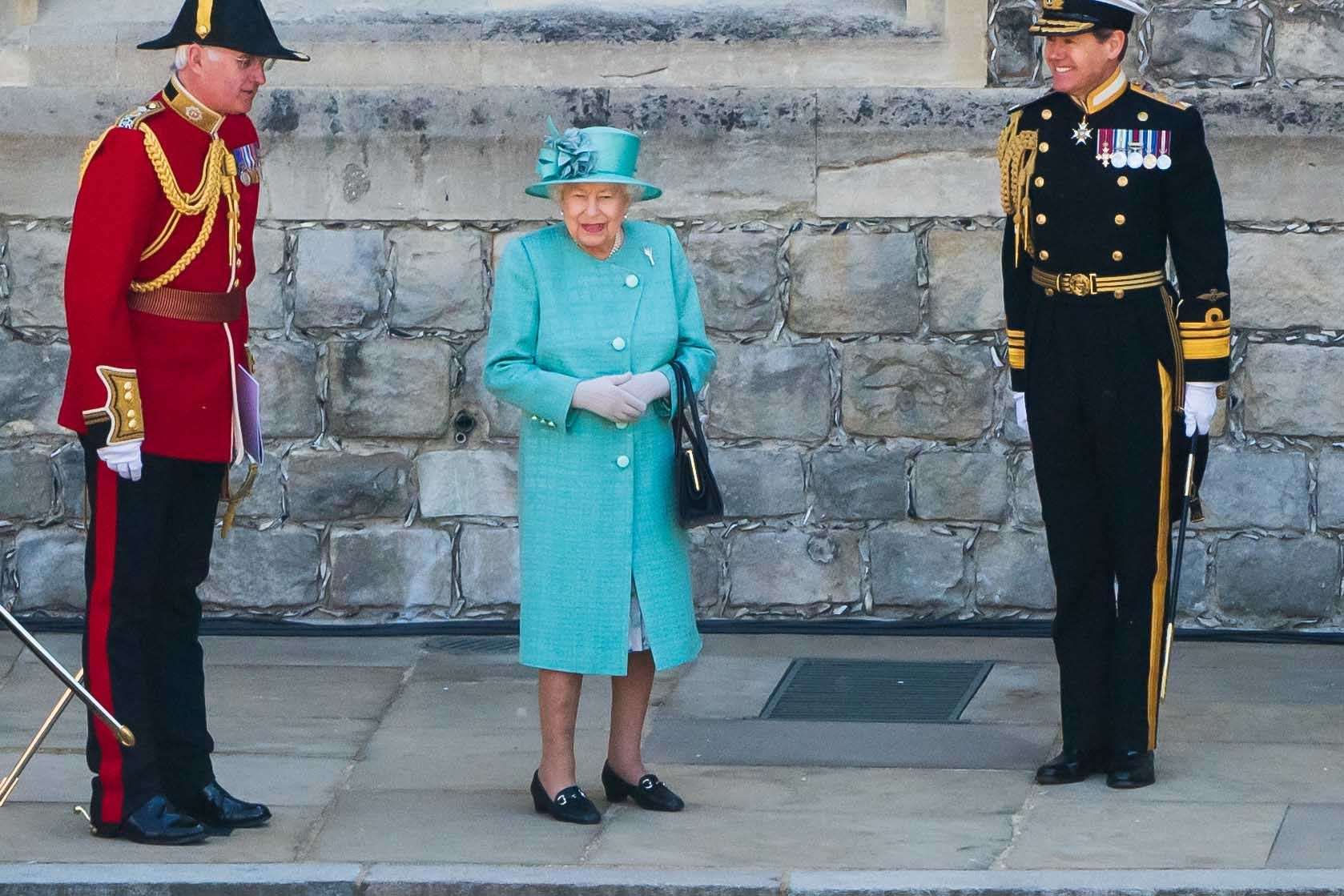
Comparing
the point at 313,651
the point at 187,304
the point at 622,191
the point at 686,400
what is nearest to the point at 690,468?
the point at 686,400

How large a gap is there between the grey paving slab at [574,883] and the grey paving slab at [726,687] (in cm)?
161

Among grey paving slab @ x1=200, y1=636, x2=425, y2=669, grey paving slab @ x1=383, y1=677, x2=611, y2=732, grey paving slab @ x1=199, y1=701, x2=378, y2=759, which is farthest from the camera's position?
grey paving slab @ x1=200, y1=636, x2=425, y2=669

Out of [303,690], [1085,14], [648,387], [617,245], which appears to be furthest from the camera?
[303,690]

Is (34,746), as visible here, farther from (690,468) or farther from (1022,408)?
(1022,408)

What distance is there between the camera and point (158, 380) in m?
5.29

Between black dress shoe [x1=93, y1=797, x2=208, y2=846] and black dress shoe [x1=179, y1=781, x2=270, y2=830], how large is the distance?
0.10 m

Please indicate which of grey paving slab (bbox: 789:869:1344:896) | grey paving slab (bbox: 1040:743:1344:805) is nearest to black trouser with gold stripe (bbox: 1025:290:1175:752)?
grey paving slab (bbox: 1040:743:1344:805)

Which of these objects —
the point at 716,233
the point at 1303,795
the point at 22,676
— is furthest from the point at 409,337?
the point at 1303,795

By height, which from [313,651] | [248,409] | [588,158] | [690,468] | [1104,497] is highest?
[588,158]

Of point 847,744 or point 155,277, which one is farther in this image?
point 847,744

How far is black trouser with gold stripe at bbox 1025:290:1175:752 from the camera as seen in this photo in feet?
18.8

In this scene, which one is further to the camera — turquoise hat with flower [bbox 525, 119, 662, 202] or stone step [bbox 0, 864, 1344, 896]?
turquoise hat with flower [bbox 525, 119, 662, 202]

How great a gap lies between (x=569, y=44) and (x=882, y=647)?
2.18 metres

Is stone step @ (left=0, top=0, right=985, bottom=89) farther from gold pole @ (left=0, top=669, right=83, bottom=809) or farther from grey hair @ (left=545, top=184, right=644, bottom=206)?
gold pole @ (left=0, top=669, right=83, bottom=809)
